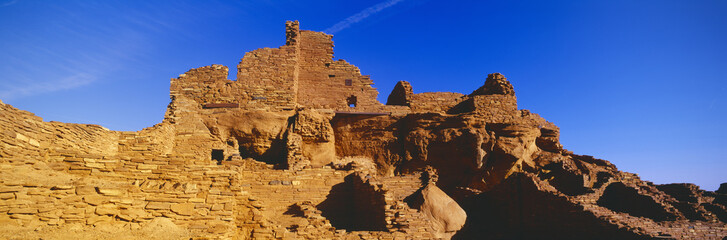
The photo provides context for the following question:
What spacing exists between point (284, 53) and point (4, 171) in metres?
13.3

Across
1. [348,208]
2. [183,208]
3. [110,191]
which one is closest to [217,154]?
[348,208]

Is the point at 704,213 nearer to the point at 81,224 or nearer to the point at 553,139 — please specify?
the point at 553,139

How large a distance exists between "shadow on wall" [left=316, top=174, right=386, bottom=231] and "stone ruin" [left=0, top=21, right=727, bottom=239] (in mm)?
47

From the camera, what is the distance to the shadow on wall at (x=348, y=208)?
11784 millimetres

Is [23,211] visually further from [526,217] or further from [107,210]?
[526,217]

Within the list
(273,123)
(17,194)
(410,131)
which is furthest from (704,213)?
(17,194)

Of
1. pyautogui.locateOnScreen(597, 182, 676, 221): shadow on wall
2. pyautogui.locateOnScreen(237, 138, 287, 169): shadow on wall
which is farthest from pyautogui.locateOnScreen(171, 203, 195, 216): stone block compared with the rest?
pyautogui.locateOnScreen(597, 182, 676, 221): shadow on wall

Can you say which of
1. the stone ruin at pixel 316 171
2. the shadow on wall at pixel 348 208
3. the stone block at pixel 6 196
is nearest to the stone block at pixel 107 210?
the stone ruin at pixel 316 171

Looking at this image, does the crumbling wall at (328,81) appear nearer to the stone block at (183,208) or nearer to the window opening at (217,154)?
the window opening at (217,154)

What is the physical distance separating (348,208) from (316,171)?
1.60m

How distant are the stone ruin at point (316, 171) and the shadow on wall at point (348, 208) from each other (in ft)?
0.15

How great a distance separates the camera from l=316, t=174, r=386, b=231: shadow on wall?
1178cm

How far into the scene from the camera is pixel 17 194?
19.6ft

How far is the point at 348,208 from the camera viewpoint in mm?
12617
